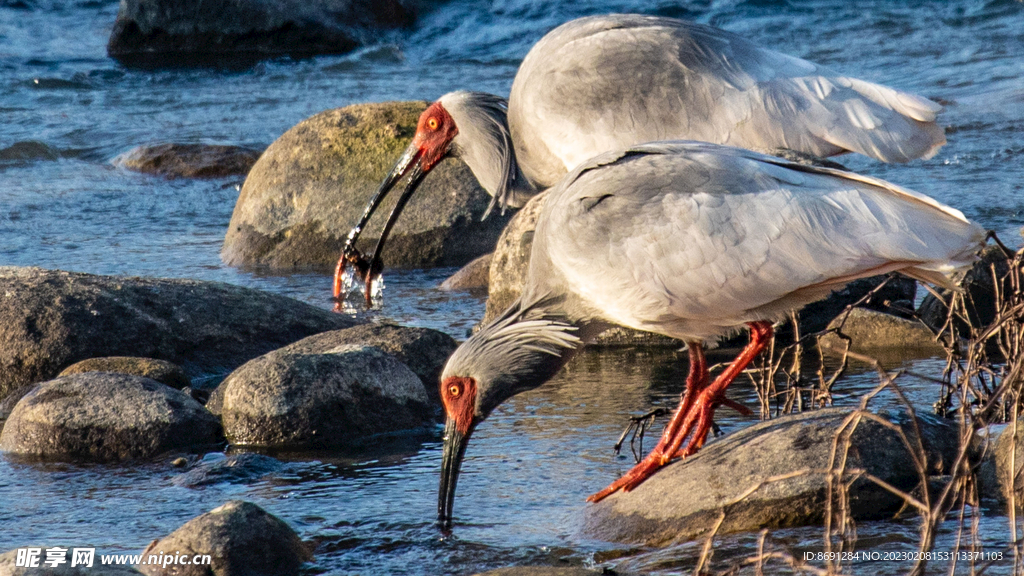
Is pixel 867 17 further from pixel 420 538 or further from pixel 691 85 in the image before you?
pixel 420 538

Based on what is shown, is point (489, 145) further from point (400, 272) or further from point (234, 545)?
point (234, 545)

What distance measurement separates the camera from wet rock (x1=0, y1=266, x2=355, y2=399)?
622 centimetres

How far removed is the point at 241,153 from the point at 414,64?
6.57 meters

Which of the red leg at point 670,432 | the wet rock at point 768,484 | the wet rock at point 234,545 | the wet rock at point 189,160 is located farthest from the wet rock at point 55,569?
the wet rock at point 189,160

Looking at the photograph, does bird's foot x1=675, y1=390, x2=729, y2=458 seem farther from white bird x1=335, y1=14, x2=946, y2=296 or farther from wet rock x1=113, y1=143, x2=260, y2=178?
wet rock x1=113, y1=143, x2=260, y2=178

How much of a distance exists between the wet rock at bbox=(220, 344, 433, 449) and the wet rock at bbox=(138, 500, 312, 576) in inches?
50.6

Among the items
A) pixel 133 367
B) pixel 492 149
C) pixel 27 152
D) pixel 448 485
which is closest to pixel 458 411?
pixel 448 485

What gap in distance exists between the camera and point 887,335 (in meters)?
6.39

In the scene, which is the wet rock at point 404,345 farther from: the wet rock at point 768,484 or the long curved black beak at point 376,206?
the wet rock at point 768,484

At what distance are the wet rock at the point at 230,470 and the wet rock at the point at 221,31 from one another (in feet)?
53.0

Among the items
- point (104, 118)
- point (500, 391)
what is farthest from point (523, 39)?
point (500, 391)

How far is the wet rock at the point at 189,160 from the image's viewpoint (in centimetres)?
1285

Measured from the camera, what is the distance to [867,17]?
1912 centimetres

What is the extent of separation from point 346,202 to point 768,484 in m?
5.55
